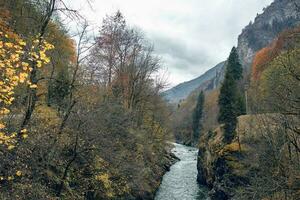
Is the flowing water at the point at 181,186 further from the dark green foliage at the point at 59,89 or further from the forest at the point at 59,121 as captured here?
the dark green foliage at the point at 59,89

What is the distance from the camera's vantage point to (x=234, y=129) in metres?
41.8

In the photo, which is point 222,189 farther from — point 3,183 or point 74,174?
point 3,183

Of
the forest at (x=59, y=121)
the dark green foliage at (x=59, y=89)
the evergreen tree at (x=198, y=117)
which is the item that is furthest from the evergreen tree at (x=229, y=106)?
the evergreen tree at (x=198, y=117)

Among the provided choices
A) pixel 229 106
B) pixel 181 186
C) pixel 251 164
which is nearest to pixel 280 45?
pixel 251 164

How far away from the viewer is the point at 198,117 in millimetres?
114625

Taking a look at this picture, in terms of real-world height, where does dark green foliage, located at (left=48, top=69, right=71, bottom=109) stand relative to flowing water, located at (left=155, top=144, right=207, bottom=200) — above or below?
above

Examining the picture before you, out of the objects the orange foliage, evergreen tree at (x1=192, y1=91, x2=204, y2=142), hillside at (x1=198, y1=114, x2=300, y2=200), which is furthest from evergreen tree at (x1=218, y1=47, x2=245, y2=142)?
evergreen tree at (x1=192, y1=91, x2=204, y2=142)

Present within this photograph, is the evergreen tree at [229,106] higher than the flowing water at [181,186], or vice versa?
the evergreen tree at [229,106]

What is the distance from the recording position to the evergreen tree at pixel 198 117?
113m

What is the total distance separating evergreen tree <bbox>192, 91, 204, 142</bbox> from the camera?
113 meters

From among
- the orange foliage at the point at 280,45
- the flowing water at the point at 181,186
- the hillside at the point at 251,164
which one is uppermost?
the orange foliage at the point at 280,45

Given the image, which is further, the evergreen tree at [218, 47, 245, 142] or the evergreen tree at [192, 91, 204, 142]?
the evergreen tree at [192, 91, 204, 142]

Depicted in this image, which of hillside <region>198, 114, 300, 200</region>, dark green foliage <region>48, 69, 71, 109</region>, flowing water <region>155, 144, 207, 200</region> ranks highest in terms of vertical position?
dark green foliage <region>48, 69, 71, 109</region>

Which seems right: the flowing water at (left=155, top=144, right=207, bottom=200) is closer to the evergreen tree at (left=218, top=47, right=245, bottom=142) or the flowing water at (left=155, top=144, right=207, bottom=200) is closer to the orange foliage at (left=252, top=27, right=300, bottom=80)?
the evergreen tree at (left=218, top=47, right=245, bottom=142)
